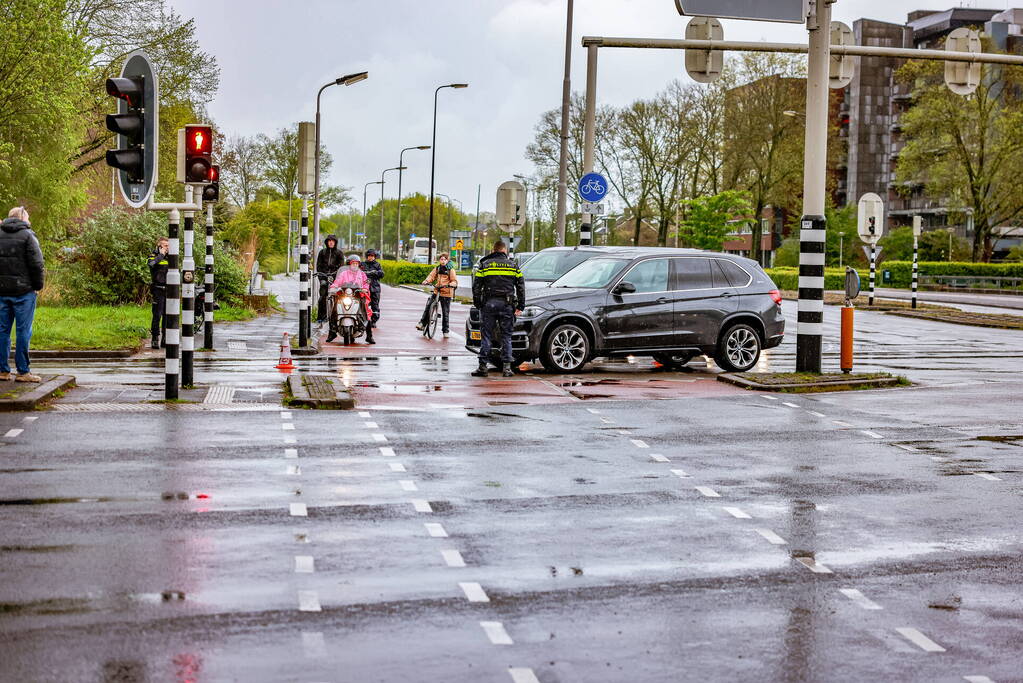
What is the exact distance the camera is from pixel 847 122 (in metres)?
103

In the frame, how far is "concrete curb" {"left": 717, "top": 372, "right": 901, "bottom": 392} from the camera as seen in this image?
54.2 feet

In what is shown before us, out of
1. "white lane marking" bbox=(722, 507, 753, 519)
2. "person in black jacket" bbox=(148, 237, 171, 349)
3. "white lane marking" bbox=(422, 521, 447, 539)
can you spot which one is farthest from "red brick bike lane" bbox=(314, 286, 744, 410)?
"white lane marking" bbox=(422, 521, 447, 539)

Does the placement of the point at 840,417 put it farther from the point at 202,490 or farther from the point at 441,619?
the point at 441,619

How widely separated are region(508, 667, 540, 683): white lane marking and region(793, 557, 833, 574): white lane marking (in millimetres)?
2296

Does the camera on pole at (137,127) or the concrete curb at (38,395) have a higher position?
the camera on pole at (137,127)

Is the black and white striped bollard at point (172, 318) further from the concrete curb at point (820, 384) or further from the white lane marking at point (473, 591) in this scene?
the white lane marking at point (473, 591)

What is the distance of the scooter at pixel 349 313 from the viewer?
2386 centimetres

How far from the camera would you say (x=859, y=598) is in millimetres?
6398

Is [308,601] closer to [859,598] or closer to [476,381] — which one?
[859,598]

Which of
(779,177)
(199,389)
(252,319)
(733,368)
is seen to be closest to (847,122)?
(779,177)

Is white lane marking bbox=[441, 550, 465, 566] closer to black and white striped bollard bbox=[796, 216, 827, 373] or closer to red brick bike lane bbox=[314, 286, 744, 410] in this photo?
red brick bike lane bbox=[314, 286, 744, 410]

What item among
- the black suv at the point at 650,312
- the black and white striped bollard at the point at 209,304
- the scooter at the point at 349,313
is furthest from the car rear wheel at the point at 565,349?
the black and white striped bollard at the point at 209,304

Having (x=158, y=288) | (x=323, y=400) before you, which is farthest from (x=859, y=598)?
(x=158, y=288)

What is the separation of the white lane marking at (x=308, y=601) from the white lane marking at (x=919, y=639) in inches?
100.0
